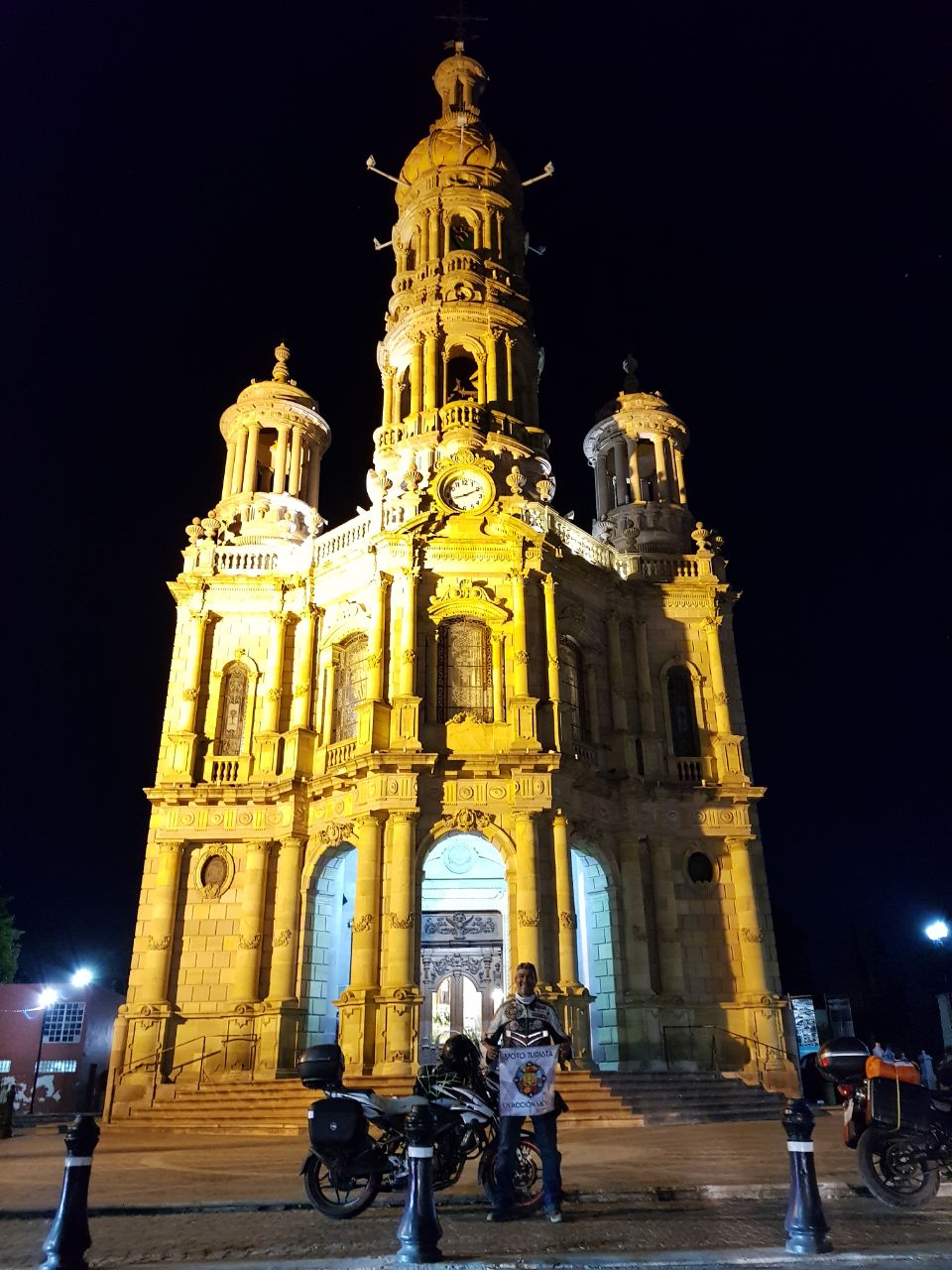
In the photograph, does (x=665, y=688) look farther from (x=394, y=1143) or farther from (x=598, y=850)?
(x=394, y=1143)

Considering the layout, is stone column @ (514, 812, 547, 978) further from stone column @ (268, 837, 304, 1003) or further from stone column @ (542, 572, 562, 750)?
stone column @ (268, 837, 304, 1003)

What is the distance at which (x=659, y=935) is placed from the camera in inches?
960

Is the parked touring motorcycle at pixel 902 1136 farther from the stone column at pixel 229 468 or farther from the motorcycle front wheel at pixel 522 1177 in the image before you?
the stone column at pixel 229 468

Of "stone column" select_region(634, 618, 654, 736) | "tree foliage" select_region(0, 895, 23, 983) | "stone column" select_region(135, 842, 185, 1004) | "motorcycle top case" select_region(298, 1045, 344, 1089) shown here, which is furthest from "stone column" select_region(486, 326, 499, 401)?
"tree foliage" select_region(0, 895, 23, 983)

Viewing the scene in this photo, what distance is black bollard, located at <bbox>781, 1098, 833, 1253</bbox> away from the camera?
6.75 meters

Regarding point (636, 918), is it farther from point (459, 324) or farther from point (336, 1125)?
point (459, 324)

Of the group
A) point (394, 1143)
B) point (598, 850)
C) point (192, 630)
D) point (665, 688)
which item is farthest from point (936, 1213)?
point (192, 630)

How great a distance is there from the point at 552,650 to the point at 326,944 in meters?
10.1

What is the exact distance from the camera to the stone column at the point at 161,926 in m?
23.6

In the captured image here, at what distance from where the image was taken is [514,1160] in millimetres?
8195

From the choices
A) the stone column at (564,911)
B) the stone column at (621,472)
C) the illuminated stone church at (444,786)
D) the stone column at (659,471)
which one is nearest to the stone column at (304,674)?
the illuminated stone church at (444,786)

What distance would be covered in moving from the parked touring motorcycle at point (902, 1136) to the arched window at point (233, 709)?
21.2m

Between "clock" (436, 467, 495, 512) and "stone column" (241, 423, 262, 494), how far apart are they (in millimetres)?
8289

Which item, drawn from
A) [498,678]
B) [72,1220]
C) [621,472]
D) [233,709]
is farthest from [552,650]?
[72,1220]
